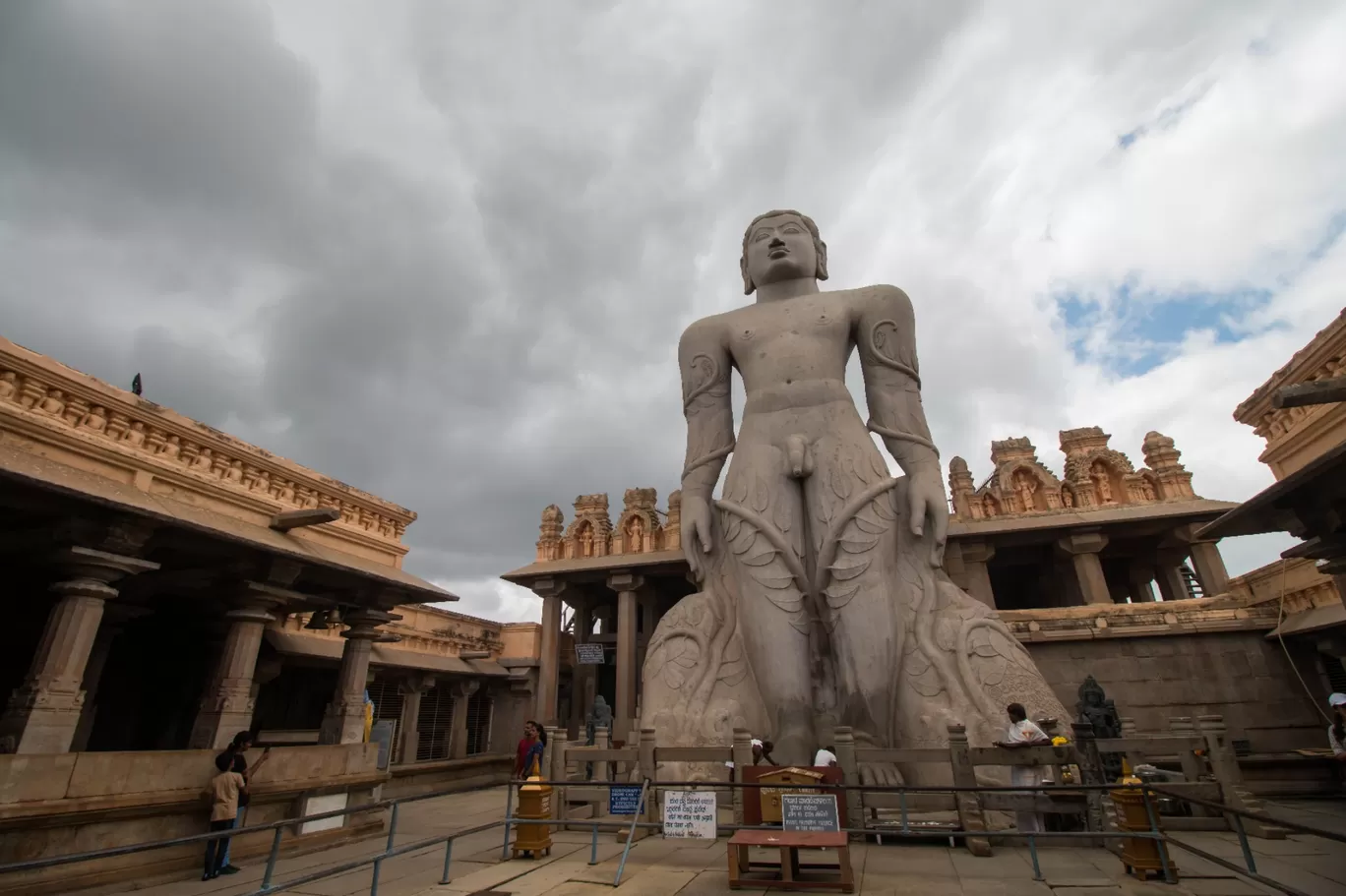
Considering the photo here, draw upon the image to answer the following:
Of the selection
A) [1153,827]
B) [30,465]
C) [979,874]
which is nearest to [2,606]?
[30,465]

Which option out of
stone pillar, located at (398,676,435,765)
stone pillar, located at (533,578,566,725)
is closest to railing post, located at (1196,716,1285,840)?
stone pillar, located at (533,578,566,725)

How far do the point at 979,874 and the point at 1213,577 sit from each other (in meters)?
12.7

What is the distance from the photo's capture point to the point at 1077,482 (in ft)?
50.5

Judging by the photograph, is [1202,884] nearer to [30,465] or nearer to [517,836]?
[517,836]

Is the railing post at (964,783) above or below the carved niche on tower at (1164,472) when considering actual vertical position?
below

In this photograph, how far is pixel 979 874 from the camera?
186 inches

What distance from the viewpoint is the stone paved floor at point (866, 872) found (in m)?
4.45

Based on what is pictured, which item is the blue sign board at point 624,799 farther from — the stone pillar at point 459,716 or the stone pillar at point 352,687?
the stone pillar at point 459,716

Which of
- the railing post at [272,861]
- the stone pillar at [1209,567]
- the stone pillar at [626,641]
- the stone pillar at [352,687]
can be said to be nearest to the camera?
the railing post at [272,861]

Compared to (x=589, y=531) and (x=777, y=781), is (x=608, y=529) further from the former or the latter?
(x=777, y=781)

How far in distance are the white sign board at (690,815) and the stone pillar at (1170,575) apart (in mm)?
14908

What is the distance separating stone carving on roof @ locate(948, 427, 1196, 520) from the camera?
14969 mm

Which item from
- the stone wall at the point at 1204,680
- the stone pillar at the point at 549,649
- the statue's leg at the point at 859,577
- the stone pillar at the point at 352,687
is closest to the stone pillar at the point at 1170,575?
the stone wall at the point at 1204,680

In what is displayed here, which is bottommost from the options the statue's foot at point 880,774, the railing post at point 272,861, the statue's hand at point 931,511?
the railing post at point 272,861
